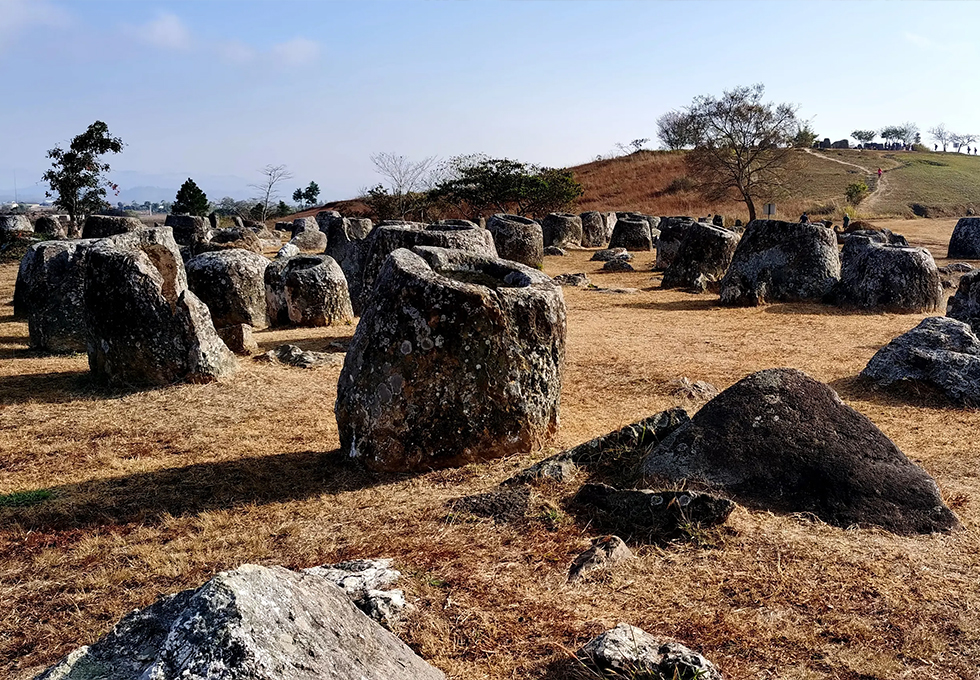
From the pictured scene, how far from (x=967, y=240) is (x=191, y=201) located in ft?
125

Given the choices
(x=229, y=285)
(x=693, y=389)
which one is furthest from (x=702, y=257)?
(x=229, y=285)

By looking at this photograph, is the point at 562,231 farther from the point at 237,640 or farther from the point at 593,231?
the point at 237,640

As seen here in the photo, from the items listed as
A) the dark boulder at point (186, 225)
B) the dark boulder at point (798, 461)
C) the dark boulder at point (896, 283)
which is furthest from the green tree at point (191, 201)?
the dark boulder at point (798, 461)

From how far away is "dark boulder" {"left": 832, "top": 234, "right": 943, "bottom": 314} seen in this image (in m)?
14.1

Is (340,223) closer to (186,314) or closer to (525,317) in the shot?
(186,314)

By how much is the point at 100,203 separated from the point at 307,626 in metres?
32.6

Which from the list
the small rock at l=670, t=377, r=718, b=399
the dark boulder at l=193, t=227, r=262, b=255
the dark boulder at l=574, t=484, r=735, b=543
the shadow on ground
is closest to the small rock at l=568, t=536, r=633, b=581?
the dark boulder at l=574, t=484, r=735, b=543

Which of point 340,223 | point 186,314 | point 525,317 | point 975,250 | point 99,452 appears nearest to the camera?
point 525,317

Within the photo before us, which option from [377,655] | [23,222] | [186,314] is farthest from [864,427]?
[23,222]

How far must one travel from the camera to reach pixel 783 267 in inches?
613

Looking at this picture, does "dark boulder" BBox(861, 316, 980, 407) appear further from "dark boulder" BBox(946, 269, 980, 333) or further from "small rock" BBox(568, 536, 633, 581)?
"small rock" BBox(568, 536, 633, 581)

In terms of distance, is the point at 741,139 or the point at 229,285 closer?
the point at 229,285

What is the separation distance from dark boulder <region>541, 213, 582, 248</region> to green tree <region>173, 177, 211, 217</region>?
74.3ft

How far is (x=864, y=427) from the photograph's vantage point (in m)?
5.14
